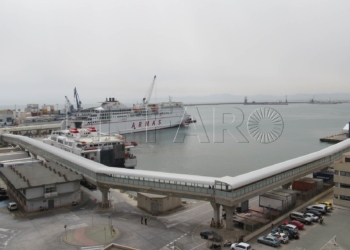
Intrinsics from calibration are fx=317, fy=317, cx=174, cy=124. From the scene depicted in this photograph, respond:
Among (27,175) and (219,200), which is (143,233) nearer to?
(219,200)

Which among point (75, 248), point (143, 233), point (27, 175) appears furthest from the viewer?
point (27, 175)

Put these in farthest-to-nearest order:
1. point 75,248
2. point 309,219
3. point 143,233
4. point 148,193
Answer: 1. point 148,193
2. point 309,219
3. point 143,233
4. point 75,248

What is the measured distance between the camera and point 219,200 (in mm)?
10070

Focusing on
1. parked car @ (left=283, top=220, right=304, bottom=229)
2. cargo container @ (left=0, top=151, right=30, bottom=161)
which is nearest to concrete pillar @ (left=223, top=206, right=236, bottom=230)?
parked car @ (left=283, top=220, right=304, bottom=229)

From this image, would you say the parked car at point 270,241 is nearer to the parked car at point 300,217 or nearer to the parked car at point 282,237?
the parked car at point 282,237

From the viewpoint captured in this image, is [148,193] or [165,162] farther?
[165,162]

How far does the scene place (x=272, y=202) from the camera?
11.8 metres

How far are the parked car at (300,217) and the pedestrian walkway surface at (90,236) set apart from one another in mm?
6061

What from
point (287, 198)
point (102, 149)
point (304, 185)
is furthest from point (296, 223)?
point (102, 149)

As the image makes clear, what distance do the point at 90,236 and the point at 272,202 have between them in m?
6.59

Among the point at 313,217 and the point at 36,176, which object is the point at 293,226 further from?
the point at 36,176

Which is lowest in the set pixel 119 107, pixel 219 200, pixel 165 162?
pixel 165 162

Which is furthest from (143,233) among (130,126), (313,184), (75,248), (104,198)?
(130,126)

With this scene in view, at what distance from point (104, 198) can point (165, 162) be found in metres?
14.9
